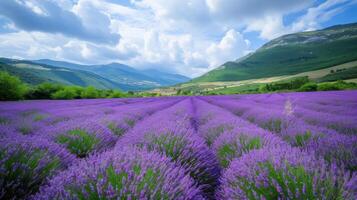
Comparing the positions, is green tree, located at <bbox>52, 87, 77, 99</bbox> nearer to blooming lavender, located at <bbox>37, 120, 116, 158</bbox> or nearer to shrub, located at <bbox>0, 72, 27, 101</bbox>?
shrub, located at <bbox>0, 72, 27, 101</bbox>

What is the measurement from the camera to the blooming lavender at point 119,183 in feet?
3.59

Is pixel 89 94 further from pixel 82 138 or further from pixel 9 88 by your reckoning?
pixel 82 138

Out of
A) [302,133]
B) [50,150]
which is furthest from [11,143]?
[302,133]

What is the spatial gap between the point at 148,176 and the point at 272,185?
827 mm

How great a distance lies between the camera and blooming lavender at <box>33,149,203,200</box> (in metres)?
1.09

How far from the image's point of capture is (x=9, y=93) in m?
22.6

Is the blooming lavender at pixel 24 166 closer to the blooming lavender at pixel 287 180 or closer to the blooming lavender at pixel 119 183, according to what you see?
the blooming lavender at pixel 119 183

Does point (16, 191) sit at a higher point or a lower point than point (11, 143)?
lower

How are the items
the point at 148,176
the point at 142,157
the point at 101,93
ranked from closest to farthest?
the point at 148,176, the point at 142,157, the point at 101,93

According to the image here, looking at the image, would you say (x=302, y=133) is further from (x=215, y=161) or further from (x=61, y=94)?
(x=61, y=94)

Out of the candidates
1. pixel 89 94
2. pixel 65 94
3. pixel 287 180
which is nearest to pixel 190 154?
pixel 287 180

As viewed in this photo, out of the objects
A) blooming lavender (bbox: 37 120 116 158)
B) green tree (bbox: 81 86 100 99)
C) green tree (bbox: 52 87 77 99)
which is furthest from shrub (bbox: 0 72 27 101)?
blooming lavender (bbox: 37 120 116 158)

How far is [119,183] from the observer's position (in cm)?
116

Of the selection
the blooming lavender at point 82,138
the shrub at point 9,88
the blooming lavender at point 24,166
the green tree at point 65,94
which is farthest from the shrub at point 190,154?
the green tree at point 65,94
